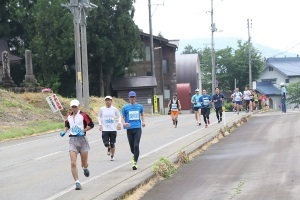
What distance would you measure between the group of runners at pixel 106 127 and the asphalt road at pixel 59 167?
437mm

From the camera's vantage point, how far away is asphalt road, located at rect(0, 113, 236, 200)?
Result: 11970 mm

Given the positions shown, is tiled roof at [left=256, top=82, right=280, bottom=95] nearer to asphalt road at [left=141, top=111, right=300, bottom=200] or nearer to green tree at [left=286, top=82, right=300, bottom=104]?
green tree at [left=286, top=82, right=300, bottom=104]

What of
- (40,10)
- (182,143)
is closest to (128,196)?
(182,143)

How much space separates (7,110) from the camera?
3600 centimetres

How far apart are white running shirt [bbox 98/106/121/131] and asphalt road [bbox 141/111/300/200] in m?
2.34

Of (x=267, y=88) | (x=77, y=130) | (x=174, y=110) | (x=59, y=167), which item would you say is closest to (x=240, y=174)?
(x=77, y=130)

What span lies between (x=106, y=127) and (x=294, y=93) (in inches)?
2715

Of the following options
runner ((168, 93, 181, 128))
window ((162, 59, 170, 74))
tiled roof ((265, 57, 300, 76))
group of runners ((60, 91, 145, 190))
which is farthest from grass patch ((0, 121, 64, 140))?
tiled roof ((265, 57, 300, 76))

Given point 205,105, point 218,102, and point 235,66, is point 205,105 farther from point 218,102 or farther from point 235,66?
point 235,66

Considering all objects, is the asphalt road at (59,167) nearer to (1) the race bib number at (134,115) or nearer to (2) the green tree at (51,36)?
(1) the race bib number at (134,115)

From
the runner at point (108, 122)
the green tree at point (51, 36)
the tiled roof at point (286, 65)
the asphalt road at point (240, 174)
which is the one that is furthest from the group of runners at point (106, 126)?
the tiled roof at point (286, 65)

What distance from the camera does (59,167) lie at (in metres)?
16.2

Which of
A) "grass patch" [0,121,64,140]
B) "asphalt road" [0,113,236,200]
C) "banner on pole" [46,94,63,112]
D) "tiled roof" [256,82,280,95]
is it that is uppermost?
"tiled roof" [256,82,280,95]

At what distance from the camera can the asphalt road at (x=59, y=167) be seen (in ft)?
39.3
